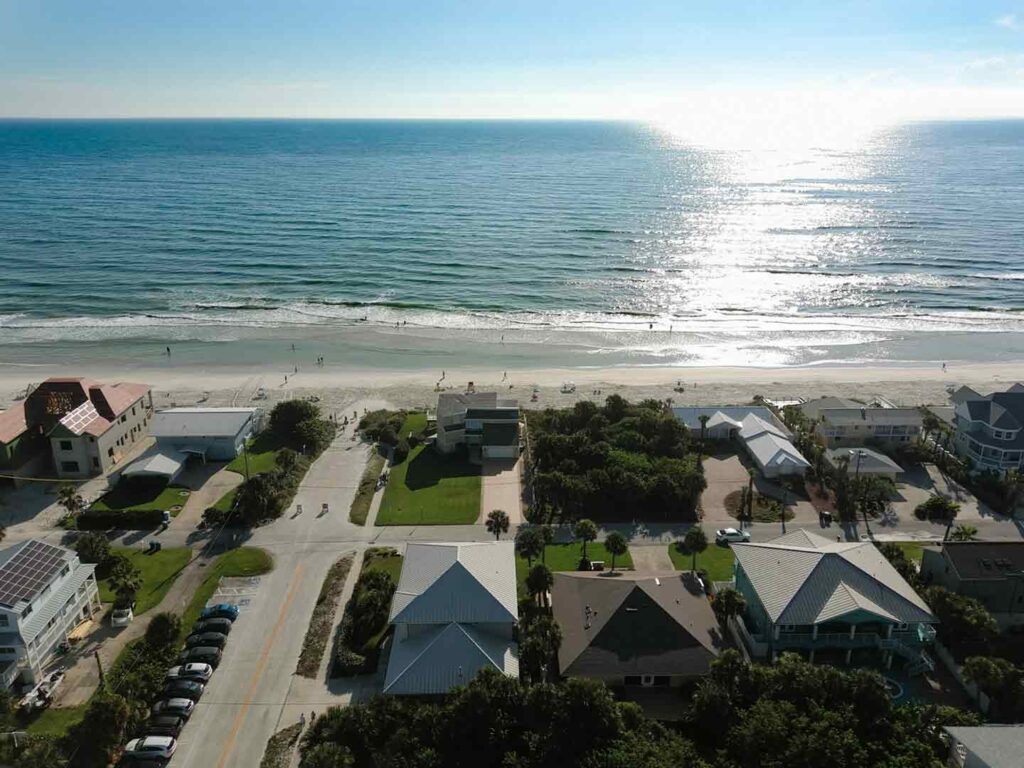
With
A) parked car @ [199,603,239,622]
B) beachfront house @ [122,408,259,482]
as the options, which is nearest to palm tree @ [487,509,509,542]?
parked car @ [199,603,239,622]

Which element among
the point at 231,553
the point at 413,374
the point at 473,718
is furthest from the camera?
the point at 413,374

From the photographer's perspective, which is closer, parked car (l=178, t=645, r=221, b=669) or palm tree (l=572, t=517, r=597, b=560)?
parked car (l=178, t=645, r=221, b=669)

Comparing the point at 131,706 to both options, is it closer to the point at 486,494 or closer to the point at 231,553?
the point at 231,553

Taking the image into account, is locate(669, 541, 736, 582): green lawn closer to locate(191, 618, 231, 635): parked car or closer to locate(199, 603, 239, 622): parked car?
locate(199, 603, 239, 622): parked car

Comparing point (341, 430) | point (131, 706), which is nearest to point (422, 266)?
point (341, 430)

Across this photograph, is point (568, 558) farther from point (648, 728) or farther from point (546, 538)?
point (648, 728)

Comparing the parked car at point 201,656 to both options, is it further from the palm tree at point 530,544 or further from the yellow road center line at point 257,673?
the palm tree at point 530,544

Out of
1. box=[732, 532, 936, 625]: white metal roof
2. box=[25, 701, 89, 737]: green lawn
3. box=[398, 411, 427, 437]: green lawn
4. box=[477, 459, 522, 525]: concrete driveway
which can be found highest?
box=[732, 532, 936, 625]: white metal roof
